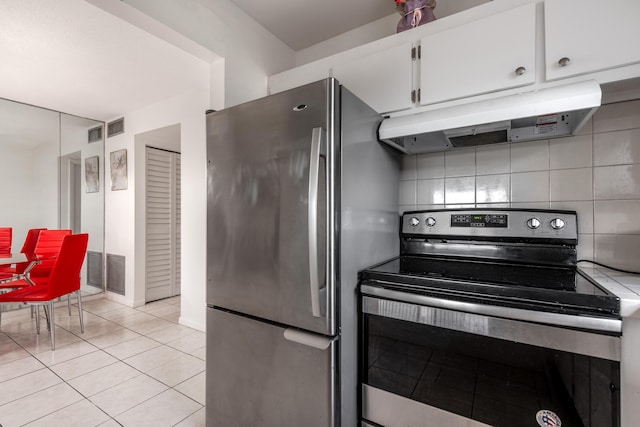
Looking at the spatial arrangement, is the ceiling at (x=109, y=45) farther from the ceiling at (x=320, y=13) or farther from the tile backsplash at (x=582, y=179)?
the tile backsplash at (x=582, y=179)

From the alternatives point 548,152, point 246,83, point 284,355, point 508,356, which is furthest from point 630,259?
point 246,83

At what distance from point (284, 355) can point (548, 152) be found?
1.65 m

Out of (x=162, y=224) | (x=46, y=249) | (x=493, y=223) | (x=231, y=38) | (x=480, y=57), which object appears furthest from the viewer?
(x=162, y=224)

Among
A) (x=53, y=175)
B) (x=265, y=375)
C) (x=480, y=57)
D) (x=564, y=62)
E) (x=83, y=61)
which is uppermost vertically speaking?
(x=83, y=61)

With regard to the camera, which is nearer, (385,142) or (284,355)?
(284,355)

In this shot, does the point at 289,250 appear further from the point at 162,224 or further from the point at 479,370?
the point at 162,224

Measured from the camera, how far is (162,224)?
409 centimetres

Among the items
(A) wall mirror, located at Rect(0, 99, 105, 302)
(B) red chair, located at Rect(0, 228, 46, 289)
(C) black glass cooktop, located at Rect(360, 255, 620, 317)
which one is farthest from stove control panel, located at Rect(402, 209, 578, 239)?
(A) wall mirror, located at Rect(0, 99, 105, 302)

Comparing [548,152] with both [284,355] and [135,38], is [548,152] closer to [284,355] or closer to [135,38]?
[284,355]

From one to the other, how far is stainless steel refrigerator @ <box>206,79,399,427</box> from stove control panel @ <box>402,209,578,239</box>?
385 mm

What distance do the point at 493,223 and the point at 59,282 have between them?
11.4 ft

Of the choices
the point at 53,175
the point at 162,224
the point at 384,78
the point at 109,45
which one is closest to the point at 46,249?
the point at 162,224

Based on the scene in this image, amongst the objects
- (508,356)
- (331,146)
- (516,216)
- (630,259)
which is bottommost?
(508,356)

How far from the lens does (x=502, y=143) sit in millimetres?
1618
